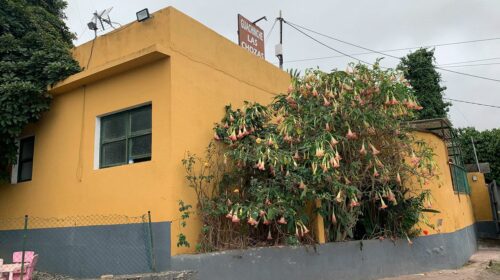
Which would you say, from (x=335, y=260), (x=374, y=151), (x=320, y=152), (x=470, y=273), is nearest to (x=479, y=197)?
(x=470, y=273)

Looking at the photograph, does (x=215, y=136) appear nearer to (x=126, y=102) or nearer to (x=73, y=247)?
(x=126, y=102)

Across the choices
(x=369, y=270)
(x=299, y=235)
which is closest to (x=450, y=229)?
(x=369, y=270)

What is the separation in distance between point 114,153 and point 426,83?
18.3m

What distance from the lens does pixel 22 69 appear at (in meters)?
9.25

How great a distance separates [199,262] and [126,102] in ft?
11.2

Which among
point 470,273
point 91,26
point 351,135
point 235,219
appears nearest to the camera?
point 235,219

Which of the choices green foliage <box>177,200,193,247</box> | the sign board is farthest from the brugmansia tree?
the sign board

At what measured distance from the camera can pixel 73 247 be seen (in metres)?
8.40

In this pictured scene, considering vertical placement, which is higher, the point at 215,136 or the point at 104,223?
the point at 215,136

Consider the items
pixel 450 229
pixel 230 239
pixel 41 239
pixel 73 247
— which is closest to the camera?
pixel 230 239

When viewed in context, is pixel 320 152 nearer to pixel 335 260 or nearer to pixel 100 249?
pixel 335 260

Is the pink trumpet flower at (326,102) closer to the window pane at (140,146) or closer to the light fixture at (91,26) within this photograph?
the window pane at (140,146)

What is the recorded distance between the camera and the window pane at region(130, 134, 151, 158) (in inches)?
320

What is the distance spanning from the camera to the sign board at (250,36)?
12.8 metres
